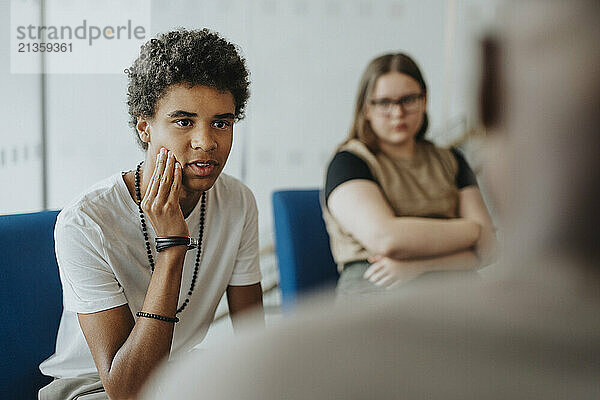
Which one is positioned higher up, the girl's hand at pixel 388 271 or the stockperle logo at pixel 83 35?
the stockperle logo at pixel 83 35

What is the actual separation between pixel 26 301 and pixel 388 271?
0.93 metres

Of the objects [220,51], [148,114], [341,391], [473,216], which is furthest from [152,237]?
[341,391]

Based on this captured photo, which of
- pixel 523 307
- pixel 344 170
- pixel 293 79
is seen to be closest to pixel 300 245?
pixel 344 170

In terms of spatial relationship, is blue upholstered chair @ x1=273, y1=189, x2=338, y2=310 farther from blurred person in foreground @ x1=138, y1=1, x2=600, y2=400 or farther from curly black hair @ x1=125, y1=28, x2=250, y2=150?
blurred person in foreground @ x1=138, y1=1, x2=600, y2=400

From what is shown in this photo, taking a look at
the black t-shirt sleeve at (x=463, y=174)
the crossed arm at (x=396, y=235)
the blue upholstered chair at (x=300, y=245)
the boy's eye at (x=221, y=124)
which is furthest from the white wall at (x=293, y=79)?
the boy's eye at (x=221, y=124)

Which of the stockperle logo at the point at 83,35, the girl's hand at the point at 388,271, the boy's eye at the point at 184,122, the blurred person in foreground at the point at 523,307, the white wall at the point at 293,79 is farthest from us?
the white wall at the point at 293,79

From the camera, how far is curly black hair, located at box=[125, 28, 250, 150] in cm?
135

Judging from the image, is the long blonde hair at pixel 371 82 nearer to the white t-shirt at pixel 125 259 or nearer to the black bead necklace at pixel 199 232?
the white t-shirt at pixel 125 259

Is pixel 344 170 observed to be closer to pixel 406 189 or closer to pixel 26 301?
pixel 406 189

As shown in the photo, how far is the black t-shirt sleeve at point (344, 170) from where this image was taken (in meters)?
1.96

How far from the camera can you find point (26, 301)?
4.66ft

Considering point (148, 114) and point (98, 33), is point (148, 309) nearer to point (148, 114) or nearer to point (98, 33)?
point (148, 114)

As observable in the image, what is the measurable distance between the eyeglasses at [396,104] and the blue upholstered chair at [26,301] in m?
1.04

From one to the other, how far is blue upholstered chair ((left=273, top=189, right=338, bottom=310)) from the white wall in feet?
2.87
